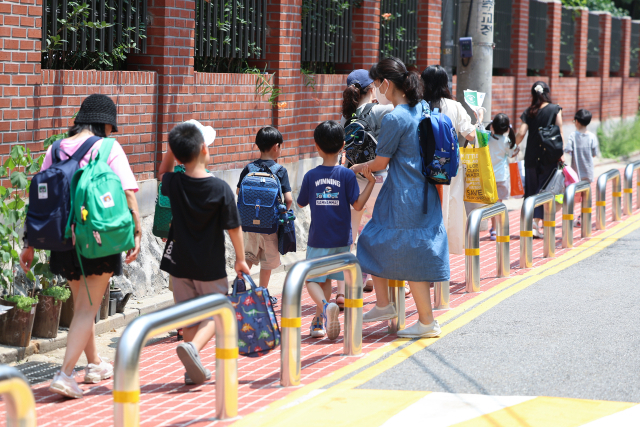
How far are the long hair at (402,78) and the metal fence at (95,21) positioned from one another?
3014mm

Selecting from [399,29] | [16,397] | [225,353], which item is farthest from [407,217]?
[399,29]

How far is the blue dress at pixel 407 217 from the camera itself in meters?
6.46

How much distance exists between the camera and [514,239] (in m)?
12.4

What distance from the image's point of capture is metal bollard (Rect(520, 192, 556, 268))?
973cm

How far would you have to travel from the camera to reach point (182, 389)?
5727mm

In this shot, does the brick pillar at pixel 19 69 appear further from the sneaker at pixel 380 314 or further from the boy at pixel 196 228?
the sneaker at pixel 380 314

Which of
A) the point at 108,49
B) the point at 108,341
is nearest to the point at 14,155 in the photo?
the point at 108,341

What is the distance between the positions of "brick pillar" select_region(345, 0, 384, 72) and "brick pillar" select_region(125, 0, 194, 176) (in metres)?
4.26

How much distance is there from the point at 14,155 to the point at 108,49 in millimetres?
2347

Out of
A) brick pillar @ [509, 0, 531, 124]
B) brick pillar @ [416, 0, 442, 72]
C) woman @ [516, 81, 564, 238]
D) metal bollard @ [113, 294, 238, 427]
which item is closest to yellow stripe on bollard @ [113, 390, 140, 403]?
metal bollard @ [113, 294, 238, 427]

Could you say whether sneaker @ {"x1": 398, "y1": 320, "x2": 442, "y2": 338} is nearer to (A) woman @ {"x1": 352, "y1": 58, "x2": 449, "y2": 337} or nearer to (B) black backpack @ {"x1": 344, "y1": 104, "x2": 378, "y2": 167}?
(A) woman @ {"x1": 352, "y1": 58, "x2": 449, "y2": 337}

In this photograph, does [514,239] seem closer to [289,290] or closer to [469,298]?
[469,298]

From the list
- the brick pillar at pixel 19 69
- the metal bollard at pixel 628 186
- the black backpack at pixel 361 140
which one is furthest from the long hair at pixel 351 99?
the metal bollard at pixel 628 186

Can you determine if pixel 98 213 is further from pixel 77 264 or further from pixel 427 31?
pixel 427 31
